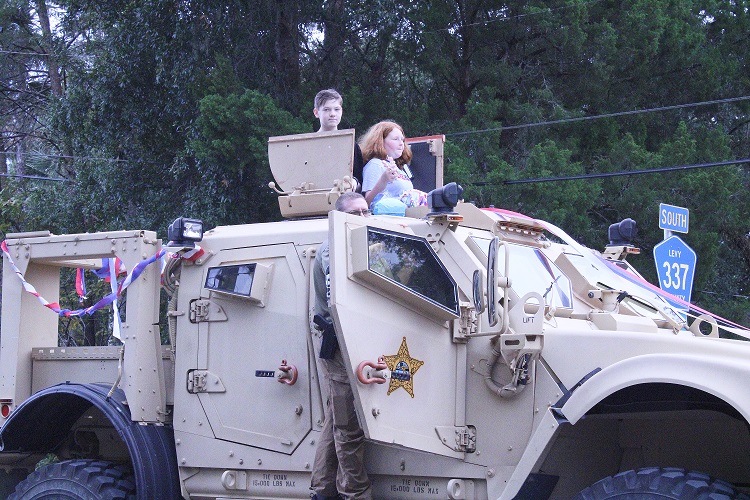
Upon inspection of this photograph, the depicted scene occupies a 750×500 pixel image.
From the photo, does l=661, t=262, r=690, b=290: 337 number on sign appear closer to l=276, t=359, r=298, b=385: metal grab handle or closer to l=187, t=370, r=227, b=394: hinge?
l=276, t=359, r=298, b=385: metal grab handle

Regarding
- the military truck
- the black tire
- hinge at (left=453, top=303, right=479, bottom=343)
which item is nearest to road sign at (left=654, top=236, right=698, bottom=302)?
the military truck

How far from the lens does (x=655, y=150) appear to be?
1644 centimetres

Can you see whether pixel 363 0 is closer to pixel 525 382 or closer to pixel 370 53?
pixel 370 53

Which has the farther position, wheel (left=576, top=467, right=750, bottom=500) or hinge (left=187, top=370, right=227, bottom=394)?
hinge (left=187, top=370, right=227, bottom=394)

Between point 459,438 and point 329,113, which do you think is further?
point 329,113

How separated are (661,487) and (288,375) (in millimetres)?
2218

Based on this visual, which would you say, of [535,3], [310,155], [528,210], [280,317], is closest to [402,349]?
[280,317]

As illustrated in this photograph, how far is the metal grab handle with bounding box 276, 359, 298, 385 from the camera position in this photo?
5.91 meters

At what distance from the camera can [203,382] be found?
6.27m

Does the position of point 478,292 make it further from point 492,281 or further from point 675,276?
point 675,276

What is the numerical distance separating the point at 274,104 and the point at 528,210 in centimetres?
382

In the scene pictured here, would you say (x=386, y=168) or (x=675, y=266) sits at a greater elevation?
(x=386, y=168)

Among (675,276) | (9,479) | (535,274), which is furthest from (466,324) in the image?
(675,276)

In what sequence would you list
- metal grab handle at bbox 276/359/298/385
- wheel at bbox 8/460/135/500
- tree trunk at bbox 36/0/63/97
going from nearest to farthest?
metal grab handle at bbox 276/359/298/385
wheel at bbox 8/460/135/500
tree trunk at bbox 36/0/63/97
